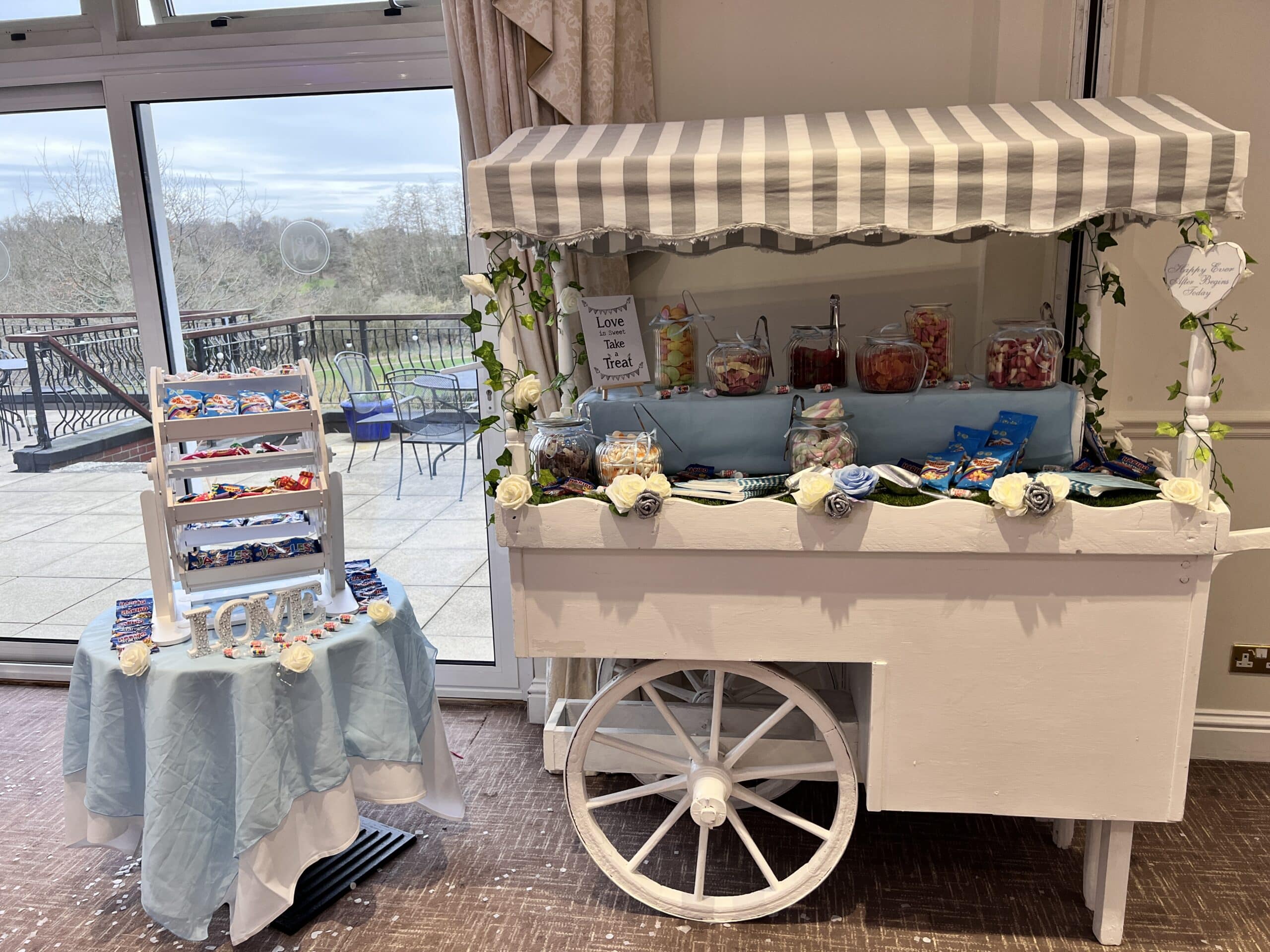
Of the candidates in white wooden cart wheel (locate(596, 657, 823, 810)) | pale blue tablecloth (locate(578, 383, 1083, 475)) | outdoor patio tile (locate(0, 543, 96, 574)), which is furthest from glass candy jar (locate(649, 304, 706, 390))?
outdoor patio tile (locate(0, 543, 96, 574))

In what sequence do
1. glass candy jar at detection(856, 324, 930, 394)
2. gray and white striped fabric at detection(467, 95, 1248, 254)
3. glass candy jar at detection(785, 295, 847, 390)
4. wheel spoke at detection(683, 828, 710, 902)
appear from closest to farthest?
1. gray and white striped fabric at detection(467, 95, 1248, 254)
2. wheel spoke at detection(683, 828, 710, 902)
3. glass candy jar at detection(856, 324, 930, 394)
4. glass candy jar at detection(785, 295, 847, 390)

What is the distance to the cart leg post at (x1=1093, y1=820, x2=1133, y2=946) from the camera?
1.96m

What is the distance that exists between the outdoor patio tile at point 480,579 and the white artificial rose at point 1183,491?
212 centimetres

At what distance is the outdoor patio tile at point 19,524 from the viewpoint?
350 centimetres

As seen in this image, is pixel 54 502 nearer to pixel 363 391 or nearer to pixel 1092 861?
pixel 363 391

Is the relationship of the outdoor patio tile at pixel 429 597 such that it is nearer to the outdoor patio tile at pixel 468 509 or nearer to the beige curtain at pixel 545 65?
the outdoor patio tile at pixel 468 509

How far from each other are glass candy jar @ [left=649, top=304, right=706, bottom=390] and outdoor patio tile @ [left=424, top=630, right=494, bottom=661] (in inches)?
52.5

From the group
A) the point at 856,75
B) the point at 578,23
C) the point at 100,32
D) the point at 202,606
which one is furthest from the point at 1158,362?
the point at 100,32

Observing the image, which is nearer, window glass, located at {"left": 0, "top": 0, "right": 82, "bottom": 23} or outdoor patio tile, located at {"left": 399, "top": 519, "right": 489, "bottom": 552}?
window glass, located at {"left": 0, "top": 0, "right": 82, "bottom": 23}

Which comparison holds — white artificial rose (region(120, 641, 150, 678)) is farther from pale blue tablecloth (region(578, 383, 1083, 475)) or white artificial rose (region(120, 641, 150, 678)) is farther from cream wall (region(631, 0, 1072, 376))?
cream wall (region(631, 0, 1072, 376))

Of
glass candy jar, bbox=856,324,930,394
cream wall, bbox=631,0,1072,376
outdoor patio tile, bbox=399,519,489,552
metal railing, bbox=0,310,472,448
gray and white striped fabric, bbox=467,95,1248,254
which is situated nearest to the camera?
gray and white striped fabric, bbox=467,95,1248,254

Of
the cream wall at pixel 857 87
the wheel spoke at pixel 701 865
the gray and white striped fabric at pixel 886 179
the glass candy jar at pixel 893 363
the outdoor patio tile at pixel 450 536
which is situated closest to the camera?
the gray and white striped fabric at pixel 886 179

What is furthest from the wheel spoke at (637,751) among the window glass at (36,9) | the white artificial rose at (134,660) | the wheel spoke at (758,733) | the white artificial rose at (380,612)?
the window glass at (36,9)

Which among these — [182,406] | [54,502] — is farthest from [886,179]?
[54,502]
